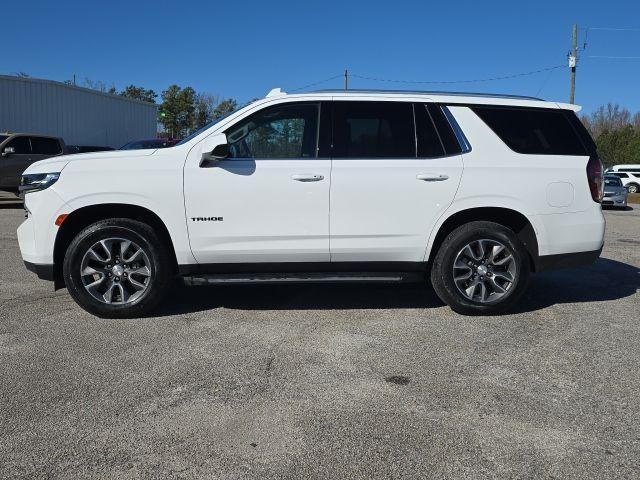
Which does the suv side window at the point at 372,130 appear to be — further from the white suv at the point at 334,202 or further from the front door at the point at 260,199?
the front door at the point at 260,199

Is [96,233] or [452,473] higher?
[96,233]

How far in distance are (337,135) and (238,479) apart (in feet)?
10.7

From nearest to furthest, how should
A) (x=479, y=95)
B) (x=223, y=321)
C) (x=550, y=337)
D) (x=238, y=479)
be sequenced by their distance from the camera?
(x=238, y=479)
(x=550, y=337)
(x=223, y=321)
(x=479, y=95)

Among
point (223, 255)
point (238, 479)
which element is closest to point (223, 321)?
point (223, 255)

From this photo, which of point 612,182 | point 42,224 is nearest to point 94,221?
point 42,224

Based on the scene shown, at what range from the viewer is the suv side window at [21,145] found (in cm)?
1571

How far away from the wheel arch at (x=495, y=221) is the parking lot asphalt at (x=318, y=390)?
23.7 inches

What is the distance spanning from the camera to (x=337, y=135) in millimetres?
5195

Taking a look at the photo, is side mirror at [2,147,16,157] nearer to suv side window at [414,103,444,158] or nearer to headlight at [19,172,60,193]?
headlight at [19,172,60,193]

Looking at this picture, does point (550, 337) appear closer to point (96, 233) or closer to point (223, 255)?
point (223, 255)

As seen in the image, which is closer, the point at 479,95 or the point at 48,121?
the point at 479,95

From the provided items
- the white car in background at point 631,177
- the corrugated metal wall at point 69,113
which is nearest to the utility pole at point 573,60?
the white car in background at point 631,177

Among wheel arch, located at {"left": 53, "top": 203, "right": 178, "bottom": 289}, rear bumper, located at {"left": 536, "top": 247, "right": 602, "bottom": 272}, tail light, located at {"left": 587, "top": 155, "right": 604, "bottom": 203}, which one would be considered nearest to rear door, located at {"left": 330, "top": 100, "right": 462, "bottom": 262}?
rear bumper, located at {"left": 536, "top": 247, "right": 602, "bottom": 272}

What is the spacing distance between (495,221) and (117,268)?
11.3ft
